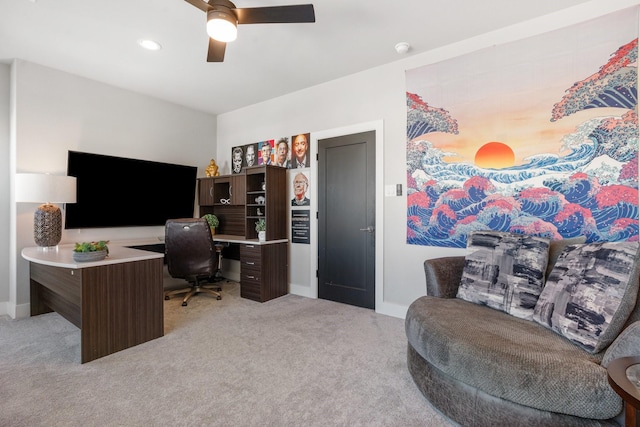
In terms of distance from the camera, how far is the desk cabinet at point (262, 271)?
3707 mm

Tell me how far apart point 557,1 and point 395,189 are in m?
1.94

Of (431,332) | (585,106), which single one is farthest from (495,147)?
(431,332)

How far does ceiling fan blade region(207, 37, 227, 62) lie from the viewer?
230 centimetres

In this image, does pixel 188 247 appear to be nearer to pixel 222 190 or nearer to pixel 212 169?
pixel 222 190

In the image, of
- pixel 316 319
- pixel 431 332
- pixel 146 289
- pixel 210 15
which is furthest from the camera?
pixel 316 319

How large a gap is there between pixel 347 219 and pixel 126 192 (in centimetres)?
→ 289

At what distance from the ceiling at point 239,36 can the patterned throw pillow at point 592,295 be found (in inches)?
78.2

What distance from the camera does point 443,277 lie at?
7.36 feet

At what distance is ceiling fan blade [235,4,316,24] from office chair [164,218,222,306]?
2232 mm

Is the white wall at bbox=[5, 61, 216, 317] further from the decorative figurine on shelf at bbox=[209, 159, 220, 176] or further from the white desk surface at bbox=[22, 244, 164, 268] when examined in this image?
the white desk surface at bbox=[22, 244, 164, 268]

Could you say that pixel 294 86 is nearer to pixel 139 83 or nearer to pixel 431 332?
pixel 139 83

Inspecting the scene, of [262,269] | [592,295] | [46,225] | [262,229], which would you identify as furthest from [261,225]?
[592,295]

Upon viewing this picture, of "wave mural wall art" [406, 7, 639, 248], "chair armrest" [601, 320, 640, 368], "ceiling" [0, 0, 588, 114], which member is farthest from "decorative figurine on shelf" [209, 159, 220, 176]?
"chair armrest" [601, 320, 640, 368]

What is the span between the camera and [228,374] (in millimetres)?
2068
